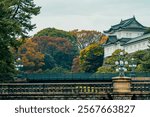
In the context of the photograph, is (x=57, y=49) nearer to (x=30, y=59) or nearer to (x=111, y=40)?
(x=111, y=40)

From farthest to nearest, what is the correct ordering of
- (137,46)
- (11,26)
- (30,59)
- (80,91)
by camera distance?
(137,46) < (30,59) < (11,26) < (80,91)

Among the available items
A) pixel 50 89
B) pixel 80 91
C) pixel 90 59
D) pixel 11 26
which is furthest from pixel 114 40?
pixel 50 89

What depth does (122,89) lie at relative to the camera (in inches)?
1475

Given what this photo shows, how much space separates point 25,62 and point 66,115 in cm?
10887

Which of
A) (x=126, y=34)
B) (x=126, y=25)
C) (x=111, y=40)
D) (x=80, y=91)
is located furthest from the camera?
(x=126, y=25)

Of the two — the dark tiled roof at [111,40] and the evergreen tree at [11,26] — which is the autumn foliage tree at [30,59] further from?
the evergreen tree at [11,26]

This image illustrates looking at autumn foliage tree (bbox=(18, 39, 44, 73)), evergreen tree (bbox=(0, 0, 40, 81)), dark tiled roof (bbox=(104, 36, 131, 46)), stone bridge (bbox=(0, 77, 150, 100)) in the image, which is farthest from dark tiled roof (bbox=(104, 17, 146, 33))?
stone bridge (bbox=(0, 77, 150, 100))

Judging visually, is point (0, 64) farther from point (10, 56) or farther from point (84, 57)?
point (84, 57)

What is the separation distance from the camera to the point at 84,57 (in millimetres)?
141375

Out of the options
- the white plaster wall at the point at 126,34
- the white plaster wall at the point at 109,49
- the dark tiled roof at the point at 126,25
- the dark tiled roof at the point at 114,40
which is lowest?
the white plaster wall at the point at 109,49

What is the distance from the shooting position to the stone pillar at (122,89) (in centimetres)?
3725

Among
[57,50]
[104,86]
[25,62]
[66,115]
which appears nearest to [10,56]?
[104,86]

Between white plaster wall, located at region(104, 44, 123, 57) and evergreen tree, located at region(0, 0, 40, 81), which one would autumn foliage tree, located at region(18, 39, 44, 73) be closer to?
white plaster wall, located at region(104, 44, 123, 57)

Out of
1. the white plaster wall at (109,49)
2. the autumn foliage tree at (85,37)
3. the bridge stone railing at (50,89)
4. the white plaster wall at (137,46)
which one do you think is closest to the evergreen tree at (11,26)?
the bridge stone railing at (50,89)
